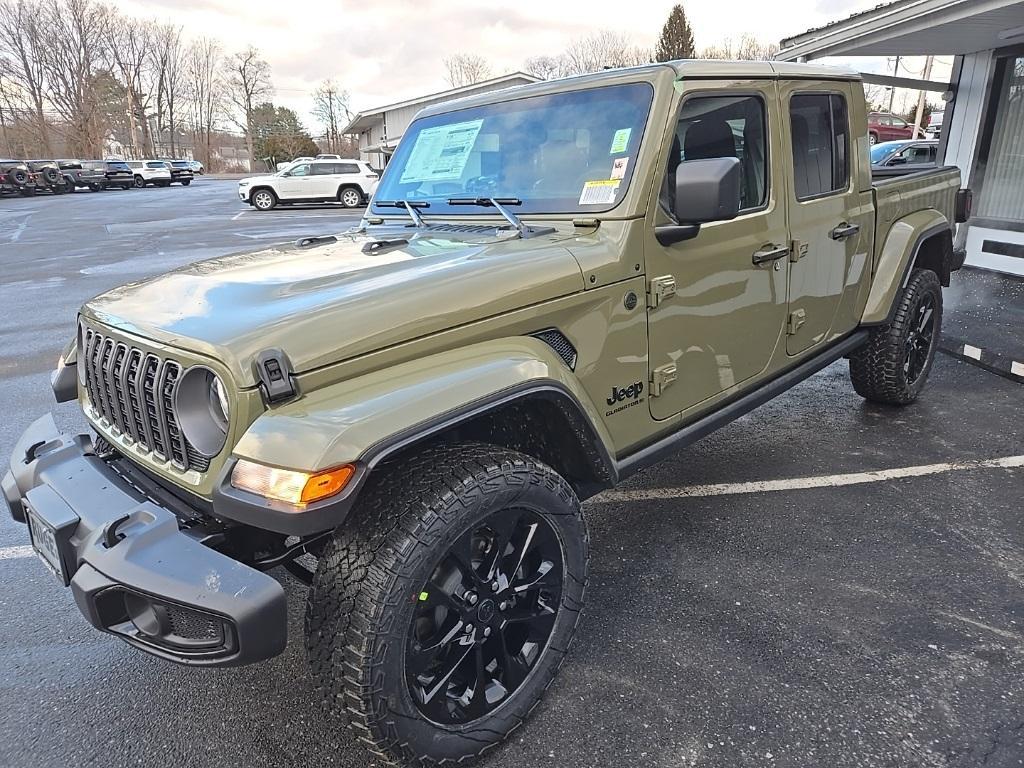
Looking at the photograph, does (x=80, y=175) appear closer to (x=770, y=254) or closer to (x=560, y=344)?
(x=770, y=254)

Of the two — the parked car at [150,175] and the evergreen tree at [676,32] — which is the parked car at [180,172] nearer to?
the parked car at [150,175]

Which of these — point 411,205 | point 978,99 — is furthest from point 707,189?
point 978,99

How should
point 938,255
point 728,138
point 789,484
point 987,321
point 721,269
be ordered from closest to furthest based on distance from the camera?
point 721,269, point 728,138, point 789,484, point 938,255, point 987,321

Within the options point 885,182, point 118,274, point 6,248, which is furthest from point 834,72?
point 6,248

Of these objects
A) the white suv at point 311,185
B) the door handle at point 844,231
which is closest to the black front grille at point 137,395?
the door handle at point 844,231

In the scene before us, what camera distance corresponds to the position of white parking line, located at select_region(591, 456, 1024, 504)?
3.68 metres

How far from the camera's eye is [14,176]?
31641mm

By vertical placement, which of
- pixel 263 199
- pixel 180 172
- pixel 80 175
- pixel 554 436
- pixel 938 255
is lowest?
pixel 180 172

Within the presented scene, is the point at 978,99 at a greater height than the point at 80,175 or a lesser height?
greater

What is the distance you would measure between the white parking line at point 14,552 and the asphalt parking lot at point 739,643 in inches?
0.5

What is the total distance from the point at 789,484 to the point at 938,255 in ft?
7.21

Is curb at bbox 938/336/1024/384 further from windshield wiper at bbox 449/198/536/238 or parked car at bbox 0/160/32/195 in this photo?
parked car at bbox 0/160/32/195

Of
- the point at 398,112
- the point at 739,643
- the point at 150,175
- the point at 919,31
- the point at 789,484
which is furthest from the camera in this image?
the point at 150,175

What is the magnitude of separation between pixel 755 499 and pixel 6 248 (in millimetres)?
16763
